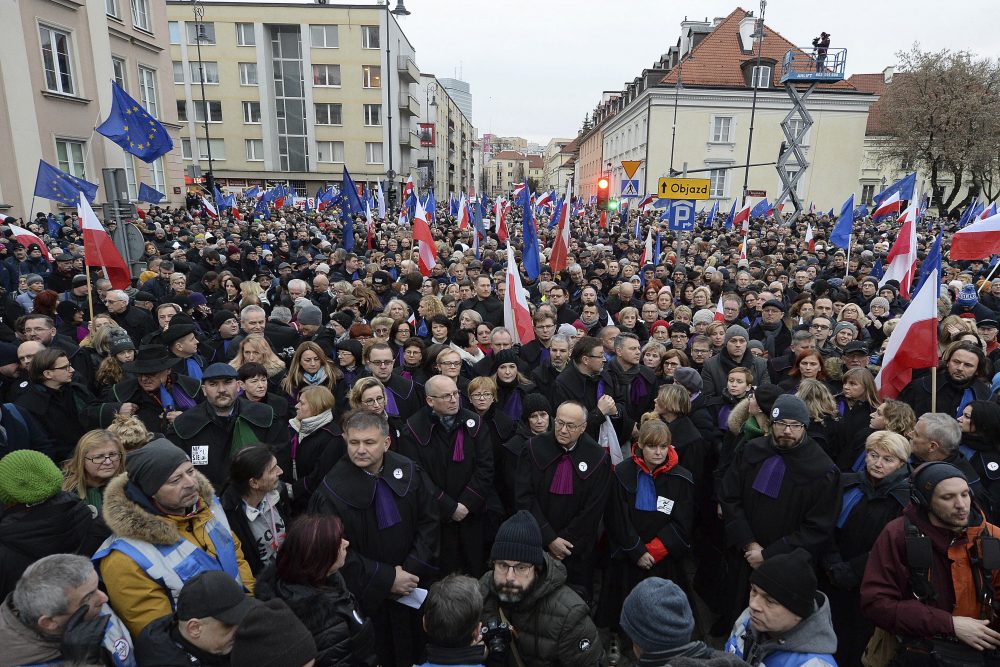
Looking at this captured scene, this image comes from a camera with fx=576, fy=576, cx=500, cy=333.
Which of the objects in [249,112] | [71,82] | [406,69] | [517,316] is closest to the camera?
[517,316]

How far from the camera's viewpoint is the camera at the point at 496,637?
259 cm

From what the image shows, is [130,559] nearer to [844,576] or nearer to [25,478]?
[25,478]

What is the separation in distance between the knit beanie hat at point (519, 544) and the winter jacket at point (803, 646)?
947mm

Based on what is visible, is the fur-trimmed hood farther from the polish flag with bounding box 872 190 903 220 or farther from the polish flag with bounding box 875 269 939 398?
the polish flag with bounding box 872 190 903 220

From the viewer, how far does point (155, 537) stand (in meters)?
2.55

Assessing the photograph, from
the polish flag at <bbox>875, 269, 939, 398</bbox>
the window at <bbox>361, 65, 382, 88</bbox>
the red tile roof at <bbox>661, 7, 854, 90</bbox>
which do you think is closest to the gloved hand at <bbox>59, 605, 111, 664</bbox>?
the polish flag at <bbox>875, 269, 939, 398</bbox>

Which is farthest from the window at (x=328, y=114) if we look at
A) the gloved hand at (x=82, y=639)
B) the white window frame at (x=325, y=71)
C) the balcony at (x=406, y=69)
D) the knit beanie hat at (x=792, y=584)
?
the knit beanie hat at (x=792, y=584)

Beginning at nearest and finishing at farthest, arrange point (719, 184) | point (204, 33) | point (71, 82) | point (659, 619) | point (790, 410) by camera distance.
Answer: point (659, 619), point (790, 410), point (71, 82), point (719, 184), point (204, 33)

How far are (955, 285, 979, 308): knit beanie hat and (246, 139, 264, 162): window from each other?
47459 mm

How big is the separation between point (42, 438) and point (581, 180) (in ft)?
258

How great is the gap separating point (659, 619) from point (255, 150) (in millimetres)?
50496

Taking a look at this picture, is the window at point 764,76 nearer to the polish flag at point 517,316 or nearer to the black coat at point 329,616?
the polish flag at point 517,316

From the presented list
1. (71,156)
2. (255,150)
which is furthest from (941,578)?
(255,150)

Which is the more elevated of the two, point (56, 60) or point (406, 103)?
point (406, 103)
